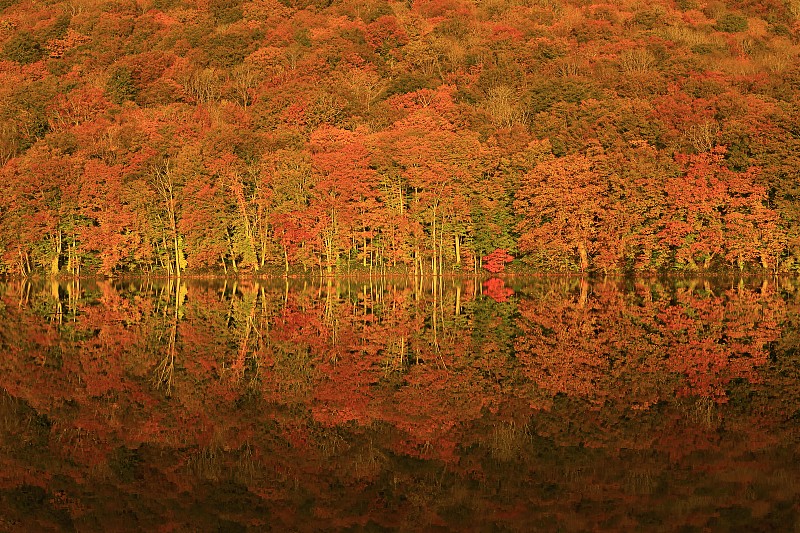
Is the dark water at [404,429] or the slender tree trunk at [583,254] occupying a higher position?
the dark water at [404,429]

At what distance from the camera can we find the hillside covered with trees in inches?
1997

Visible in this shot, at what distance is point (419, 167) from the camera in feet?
168

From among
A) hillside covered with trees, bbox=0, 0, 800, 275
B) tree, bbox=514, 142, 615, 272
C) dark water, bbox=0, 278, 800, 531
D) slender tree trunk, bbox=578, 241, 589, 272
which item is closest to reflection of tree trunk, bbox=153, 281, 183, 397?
dark water, bbox=0, 278, 800, 531

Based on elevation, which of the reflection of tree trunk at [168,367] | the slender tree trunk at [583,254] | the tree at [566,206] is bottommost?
the slender tree trunk at [583,254]

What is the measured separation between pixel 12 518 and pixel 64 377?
6.45m

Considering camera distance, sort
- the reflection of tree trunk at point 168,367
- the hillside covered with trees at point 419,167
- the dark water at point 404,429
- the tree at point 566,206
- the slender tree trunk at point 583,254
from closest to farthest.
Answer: the dark water at point 404,429 → the reflection of tree trunk at point 168,367 → the tree at point 566,206 → the hillside covered with trees at point 419,167 → the slender tree trunk at point 583,254

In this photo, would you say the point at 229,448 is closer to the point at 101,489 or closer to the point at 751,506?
the point at 101,489

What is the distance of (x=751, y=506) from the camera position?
265 inches

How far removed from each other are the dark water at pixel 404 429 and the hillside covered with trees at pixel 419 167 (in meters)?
32.9

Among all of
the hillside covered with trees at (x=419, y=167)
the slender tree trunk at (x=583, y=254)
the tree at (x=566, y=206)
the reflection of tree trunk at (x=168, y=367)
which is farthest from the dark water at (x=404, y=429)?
the hillside covered with trees at (x=419, y=167)

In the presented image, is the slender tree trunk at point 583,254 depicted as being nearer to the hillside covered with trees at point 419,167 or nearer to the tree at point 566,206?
the tree at point 566,206

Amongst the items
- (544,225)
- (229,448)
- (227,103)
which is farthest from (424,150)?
(229,448)

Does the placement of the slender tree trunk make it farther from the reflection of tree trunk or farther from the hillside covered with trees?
the reflection of tree trunk

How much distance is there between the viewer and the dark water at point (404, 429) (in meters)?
6.91
